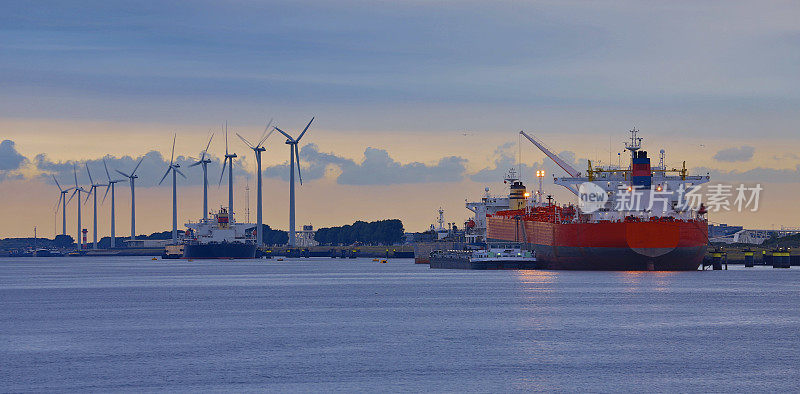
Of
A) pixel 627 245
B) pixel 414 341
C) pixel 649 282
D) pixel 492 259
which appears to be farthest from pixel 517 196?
pixel 414 341

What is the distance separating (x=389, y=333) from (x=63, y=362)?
58.6 feet

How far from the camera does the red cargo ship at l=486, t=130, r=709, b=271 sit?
367 feet

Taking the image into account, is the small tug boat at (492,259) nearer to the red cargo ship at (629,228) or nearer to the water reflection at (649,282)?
the red cargo ship at (629,228)

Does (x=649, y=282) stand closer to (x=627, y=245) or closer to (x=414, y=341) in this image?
(x=627, y=245)

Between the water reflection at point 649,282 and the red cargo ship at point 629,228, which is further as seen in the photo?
the red cargo ship at point 629,228

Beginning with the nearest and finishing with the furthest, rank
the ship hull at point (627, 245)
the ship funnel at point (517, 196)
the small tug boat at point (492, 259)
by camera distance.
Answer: the ship hull at point (627, 245) < the small tug boat at point (492, 259) < the ship funnel at point (517, 196)

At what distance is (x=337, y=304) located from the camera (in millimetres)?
81500

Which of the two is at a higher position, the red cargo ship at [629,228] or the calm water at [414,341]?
the red cargo ship at [629,228]

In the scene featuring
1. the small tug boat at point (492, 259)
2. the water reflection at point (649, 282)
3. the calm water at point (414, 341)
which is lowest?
the calm water at point (414, 341)

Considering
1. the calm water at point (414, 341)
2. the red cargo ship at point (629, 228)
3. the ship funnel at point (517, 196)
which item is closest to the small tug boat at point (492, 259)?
Result: the red cargo ship at point (629, 228)

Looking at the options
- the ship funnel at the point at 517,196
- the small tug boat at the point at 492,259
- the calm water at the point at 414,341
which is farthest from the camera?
the ship funnel at the point at 517,196

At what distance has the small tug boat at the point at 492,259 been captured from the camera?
433ft

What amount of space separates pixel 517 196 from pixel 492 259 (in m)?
35.3

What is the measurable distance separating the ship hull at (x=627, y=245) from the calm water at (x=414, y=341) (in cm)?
1681
